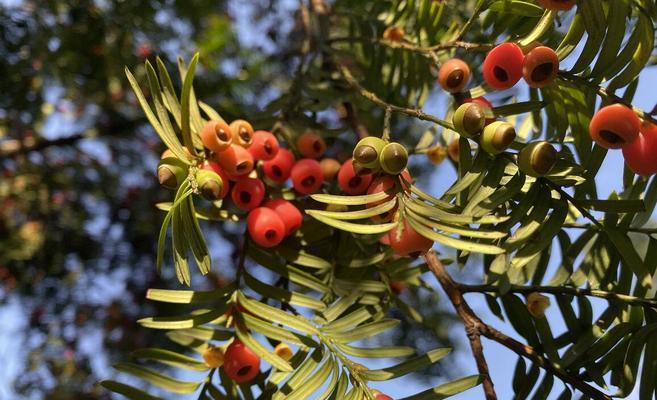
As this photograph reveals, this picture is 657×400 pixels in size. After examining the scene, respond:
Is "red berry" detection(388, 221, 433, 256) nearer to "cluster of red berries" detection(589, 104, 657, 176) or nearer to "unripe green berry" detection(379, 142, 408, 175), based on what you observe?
"unripe green berry" detection(379, 142, 408, 175)

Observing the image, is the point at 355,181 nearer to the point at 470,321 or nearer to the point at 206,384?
the point at 470,321

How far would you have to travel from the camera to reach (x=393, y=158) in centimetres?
70

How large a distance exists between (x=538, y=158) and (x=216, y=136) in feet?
1.30

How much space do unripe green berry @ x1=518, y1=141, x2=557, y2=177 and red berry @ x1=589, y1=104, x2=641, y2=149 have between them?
0.18ft

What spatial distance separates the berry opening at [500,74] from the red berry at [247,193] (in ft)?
1.15

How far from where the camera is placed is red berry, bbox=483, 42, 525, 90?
2.33 feet

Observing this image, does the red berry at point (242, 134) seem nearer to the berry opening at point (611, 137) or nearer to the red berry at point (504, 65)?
the red berry at point (504, 65)

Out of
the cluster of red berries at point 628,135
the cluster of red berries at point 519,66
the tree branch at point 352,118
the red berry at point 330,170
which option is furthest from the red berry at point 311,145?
the cluster of red berries at point 628,135

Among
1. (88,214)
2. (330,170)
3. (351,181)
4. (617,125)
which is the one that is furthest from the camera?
(88,214)

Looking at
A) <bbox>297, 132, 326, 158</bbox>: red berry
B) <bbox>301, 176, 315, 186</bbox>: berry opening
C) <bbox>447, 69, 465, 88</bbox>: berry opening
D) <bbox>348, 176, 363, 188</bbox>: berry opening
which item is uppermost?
<bbox>297, 132, 326, 158</bbox>: red berry

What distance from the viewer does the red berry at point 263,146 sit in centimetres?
90

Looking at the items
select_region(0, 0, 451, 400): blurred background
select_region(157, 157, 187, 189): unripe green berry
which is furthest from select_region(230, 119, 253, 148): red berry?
select_region(0, 0, 451, 400): blurred background

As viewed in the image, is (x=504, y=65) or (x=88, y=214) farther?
(x=88, y=214)


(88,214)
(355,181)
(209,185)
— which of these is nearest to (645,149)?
(355,181)
